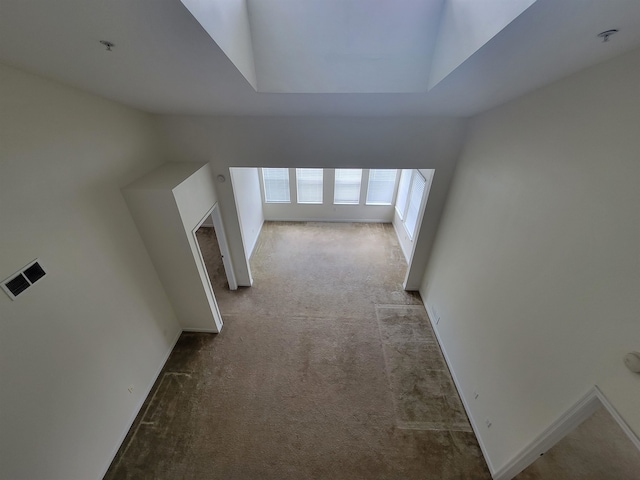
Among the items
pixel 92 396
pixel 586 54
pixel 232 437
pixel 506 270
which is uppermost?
pixel 586 54

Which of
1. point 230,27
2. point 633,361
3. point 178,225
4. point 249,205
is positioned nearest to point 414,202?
point 249,205

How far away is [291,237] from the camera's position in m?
6.58

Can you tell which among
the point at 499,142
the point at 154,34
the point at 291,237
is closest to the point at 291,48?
the point at 154,34

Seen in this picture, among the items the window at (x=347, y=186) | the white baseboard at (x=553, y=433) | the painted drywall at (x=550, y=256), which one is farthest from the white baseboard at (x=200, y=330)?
the window at (x=347, y=186)

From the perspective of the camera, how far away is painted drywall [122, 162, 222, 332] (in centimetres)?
274

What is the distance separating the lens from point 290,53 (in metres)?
2.00

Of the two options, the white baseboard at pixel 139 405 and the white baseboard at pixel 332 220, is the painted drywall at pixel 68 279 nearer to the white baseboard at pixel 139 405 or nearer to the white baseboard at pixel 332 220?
the white baseboard at pixel 139 405

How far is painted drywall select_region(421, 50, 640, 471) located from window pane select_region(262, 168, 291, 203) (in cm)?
451

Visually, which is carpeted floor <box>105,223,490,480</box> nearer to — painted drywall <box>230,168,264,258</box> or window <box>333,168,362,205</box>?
painted drywall <box>230,168,264,258</box>

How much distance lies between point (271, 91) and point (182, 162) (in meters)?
2.04

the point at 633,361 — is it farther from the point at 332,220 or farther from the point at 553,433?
the point at 332,220

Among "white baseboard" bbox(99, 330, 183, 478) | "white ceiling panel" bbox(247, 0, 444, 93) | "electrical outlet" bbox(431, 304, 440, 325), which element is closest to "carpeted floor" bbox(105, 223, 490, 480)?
"white baseboard" bbox(99, 330, 183, 478)

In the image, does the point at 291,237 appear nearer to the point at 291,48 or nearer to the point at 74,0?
the point at 291,48

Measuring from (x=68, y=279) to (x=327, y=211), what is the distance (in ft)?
18.6
